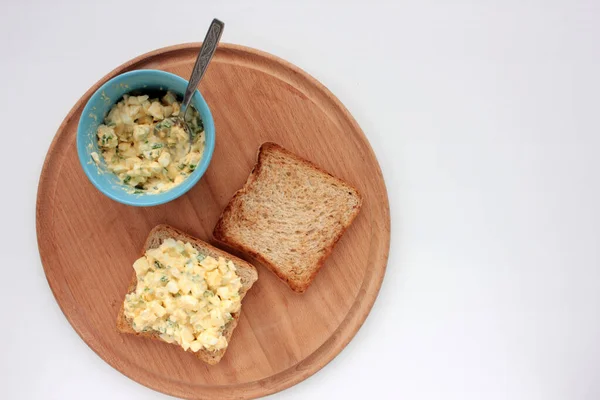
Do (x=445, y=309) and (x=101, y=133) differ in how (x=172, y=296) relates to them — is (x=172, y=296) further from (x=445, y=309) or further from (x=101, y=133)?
(x=445, y=309)

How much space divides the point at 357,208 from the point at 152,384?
114 centimetres

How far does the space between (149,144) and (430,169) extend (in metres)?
1.23

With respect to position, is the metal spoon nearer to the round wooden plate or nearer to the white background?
the round wooden plate

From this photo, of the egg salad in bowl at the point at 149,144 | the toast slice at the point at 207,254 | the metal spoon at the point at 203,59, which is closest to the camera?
the metal spoon at the point at 203,59

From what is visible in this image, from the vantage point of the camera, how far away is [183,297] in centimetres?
196

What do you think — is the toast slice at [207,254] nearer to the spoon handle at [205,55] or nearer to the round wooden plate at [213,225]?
the round wooden plate at [213,225]

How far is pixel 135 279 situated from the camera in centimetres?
212

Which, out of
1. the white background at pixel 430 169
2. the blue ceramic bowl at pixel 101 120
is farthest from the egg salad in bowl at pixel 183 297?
the white background at pixel 430 169

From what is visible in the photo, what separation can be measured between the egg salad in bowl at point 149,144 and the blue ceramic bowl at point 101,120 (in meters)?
0.03

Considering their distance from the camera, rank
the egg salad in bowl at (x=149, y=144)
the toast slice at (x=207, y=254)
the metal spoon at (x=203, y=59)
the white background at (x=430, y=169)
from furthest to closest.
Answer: the white background at (x=430, y=169) < the toast slice at (x=207, y=254) < the egg salad in bowl at (x=149, y=144) < the metal spoon at (x=203, y=59)

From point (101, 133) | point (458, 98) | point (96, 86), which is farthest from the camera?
point (458, 98)

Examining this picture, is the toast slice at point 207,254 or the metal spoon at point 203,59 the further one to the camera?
the toast slice at point 207,254

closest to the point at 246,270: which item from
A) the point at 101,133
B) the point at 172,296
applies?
the point at 172,296

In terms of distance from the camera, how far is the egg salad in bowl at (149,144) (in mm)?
1892
